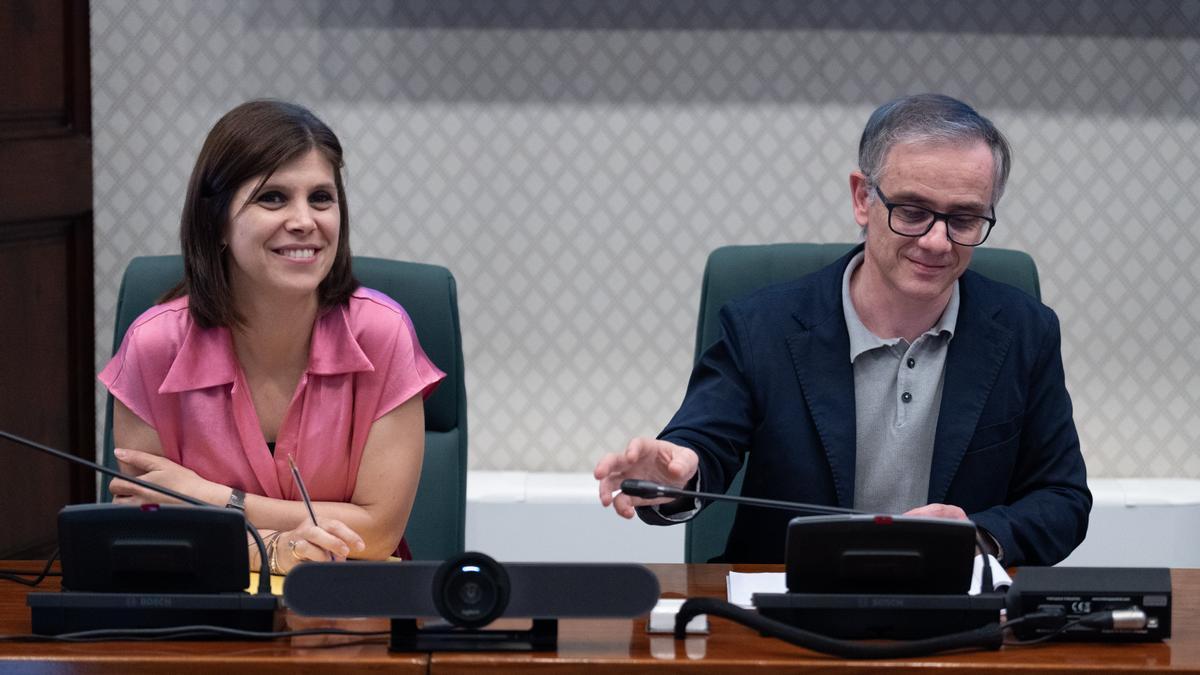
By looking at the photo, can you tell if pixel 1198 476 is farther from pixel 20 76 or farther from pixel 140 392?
pixel 20 76

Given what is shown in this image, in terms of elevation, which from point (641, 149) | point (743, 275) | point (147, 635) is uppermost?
point (641, 149)

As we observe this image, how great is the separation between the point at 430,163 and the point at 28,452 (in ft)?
3.57

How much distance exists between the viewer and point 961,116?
193 centimetres

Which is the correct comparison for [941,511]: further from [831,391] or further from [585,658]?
[585,658]

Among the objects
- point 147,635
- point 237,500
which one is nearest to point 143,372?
point 237,500

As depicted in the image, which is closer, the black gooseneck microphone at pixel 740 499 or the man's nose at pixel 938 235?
the black gooseneck microphone at pixel 740 499

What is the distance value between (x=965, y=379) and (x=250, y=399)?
1011 millimetres

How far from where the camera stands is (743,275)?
7.31 feet

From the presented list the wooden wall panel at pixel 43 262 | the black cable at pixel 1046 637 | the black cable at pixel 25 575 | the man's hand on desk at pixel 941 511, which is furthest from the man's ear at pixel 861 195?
the wooden wall panel at pixel 43 262

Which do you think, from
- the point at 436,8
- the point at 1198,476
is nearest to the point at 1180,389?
the point at 1198,476

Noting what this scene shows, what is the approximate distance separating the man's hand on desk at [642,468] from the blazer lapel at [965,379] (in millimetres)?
381

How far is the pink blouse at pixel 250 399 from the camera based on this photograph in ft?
6.68

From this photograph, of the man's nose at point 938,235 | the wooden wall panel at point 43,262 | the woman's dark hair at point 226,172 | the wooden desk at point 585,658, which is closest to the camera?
the wooden desk at point 585,658

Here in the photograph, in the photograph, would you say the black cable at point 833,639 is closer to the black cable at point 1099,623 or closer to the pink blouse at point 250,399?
the black cable at point 1099,623
